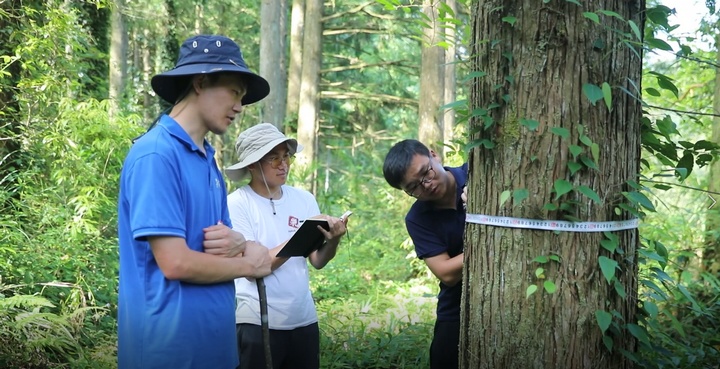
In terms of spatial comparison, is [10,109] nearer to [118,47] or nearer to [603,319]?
[603,319]

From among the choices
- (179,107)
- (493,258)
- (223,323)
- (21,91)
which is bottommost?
(223,323)

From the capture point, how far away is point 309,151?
15.8m

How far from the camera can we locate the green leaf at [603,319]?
2461 mm

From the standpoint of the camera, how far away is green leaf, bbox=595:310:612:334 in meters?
2.46

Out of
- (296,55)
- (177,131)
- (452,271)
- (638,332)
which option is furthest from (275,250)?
(296,55)

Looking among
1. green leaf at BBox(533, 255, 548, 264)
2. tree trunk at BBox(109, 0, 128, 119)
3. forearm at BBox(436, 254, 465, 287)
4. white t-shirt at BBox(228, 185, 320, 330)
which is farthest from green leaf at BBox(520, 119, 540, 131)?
tree trunk at BBox(109, 0, 128, 119)

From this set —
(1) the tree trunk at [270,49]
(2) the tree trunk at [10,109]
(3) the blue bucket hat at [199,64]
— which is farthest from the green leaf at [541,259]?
(1) the tree trunk at [270,49]

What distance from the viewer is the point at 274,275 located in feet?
11.8

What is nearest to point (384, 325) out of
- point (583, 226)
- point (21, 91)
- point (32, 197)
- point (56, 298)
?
point (56, 298)

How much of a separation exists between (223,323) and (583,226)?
1414 mm

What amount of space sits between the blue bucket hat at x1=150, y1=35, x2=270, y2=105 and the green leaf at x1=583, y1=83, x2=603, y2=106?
49.5 inches

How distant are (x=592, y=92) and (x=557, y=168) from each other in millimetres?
303

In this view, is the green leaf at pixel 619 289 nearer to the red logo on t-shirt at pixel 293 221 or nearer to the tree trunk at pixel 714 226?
the red logo on t-shirt at pixel 293 221

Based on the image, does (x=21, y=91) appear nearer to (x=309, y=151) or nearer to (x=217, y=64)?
(x=217, y=64)
